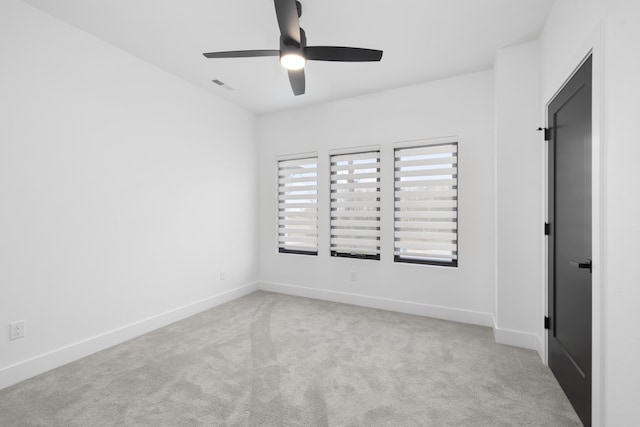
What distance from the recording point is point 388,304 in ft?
12.7

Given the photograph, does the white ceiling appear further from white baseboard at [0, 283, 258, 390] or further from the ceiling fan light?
white baseboard at [0, 283, 258, 390]

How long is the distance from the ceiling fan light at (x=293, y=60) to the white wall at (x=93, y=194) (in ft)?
6.38

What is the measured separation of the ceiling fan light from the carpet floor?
92.7 inches

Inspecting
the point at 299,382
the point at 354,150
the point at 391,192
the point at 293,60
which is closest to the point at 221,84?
the point at 354,150

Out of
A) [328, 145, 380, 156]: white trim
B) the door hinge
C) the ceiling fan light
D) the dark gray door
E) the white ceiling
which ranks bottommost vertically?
the dark gray door

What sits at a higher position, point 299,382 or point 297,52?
point 297,52

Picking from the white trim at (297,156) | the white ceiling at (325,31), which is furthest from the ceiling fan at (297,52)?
the white trim at (297,156)

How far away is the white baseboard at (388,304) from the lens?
3402 millimetres

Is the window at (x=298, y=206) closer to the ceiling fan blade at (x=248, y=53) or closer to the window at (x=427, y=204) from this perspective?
the window at (x=427, y=204)

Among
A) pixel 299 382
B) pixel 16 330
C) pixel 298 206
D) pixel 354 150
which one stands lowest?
pixel 299 382

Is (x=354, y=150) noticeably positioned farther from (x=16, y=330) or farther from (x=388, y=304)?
(x=16, y=330)

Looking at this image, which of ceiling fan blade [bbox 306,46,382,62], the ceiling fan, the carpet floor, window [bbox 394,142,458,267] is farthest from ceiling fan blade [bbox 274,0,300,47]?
the carpet floor

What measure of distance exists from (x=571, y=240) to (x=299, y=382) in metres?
2.19

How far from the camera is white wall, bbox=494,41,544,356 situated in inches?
108
